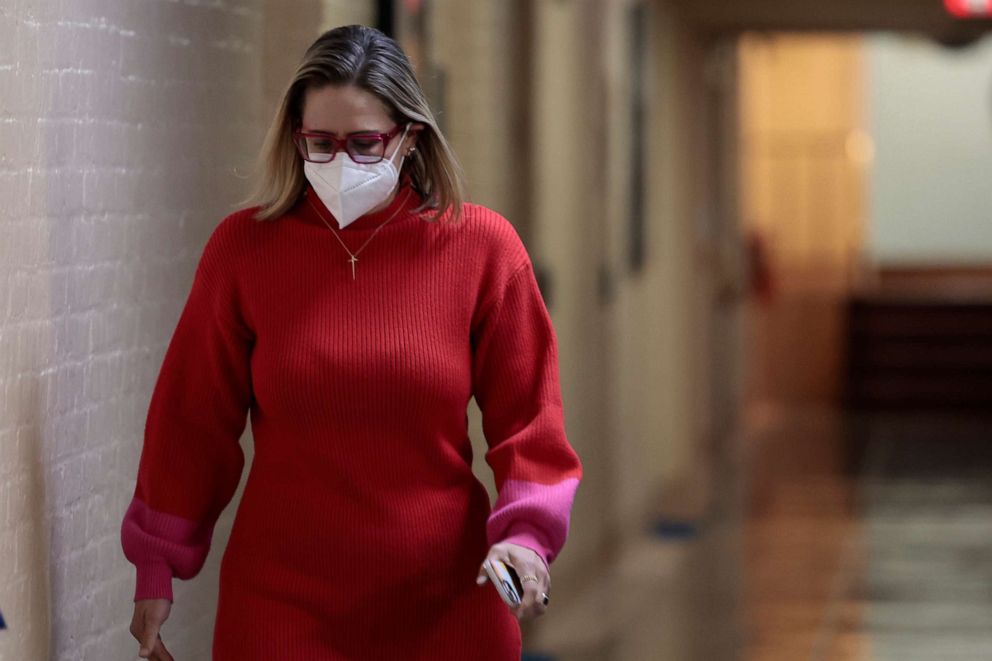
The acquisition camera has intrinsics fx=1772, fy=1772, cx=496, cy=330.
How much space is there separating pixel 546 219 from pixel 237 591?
14.0 feet

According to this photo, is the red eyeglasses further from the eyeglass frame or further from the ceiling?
the ceiling

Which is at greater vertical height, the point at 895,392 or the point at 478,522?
the point at 478,522

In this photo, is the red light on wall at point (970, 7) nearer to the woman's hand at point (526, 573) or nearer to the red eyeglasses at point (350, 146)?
the red eyeglasses at point (350, 146)

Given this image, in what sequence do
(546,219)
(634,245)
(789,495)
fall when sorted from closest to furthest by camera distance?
(546,219) → (634,245) → (789,495)

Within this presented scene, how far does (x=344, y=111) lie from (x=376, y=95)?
40mm

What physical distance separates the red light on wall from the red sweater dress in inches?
303

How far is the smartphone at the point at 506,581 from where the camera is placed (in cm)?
189

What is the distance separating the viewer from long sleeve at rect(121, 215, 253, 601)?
2.04 meters

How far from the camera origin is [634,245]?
823 cm

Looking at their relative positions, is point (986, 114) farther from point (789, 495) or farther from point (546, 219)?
point (546, 219)

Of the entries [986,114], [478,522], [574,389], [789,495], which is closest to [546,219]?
[574,389]

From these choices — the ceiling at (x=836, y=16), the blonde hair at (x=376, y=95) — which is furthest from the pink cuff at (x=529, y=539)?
the ceiling at (x=836, y=16)

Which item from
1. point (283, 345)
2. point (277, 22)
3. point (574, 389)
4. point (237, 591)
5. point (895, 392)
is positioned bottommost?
point (895, 392)

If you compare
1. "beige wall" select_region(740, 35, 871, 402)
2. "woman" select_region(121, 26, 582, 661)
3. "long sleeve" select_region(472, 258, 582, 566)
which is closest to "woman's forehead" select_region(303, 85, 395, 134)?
"woman" select_region(121, 26, 582, 661)
